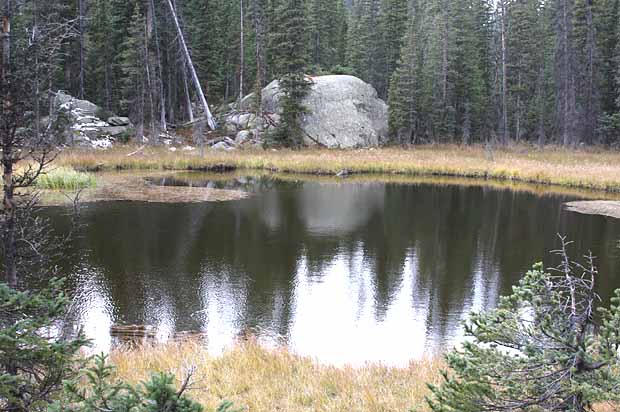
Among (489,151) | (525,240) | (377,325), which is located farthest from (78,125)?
(377,325)

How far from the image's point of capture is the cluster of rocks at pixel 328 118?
4097 centimetres

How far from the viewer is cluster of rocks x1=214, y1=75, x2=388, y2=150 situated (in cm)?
4097

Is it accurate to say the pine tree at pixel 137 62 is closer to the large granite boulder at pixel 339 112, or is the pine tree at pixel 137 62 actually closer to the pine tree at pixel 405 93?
the large granite boulder at pixel 339 112

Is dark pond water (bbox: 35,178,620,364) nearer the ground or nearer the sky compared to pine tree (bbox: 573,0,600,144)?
nearer the ground

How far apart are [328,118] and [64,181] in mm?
21817

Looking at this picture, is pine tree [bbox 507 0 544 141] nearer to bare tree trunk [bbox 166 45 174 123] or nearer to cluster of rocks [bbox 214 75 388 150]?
cluster of rocks [bbox 214 75 388 150]

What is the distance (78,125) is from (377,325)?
102ft

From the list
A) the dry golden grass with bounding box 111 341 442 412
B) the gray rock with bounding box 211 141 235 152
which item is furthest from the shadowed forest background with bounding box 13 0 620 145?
the dry golden grass with bounding box 111 341 442 412

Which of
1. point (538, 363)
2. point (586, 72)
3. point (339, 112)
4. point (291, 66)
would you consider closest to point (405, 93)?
point (339, 112)

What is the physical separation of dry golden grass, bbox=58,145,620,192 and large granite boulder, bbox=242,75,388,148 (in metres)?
3.76

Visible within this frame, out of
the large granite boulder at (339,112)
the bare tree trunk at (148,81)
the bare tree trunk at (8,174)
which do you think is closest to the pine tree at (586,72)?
the large granite boulder at (339,112)

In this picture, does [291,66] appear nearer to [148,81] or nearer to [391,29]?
[148,81]

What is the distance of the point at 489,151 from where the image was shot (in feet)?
119

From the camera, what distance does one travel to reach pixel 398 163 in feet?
108
